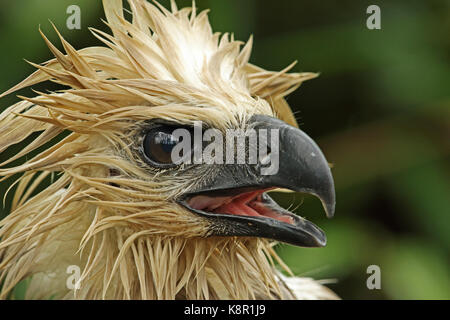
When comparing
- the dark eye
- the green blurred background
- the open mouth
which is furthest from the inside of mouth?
the green blurred background

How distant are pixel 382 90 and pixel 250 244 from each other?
2.06 m

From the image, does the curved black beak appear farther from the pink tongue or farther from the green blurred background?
the green blurred background

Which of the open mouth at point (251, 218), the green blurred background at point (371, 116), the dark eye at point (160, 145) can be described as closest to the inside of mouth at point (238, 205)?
the open mouth at point (251, 218)

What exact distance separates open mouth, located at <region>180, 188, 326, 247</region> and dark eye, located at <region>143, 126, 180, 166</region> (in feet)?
0.42

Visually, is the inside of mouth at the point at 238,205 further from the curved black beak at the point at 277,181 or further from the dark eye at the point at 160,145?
the dark eye at the point at 160,145

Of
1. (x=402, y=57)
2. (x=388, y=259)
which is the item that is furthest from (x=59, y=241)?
(x=402, y=57)

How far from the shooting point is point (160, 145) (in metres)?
1.83

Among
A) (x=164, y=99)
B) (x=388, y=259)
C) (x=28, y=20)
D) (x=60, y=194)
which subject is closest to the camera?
(x=164, y=99)

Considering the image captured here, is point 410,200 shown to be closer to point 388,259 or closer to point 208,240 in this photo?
point 388,259

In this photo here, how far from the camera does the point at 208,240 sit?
6.33ft

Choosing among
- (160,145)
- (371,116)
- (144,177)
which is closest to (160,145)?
(160,145)

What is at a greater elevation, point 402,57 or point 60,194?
point 402,57

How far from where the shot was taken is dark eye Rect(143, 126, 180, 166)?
182cm

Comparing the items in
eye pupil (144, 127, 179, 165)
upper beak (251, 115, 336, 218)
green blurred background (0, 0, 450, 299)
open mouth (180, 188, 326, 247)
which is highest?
green blurred background (0, 0, 450, 299)
